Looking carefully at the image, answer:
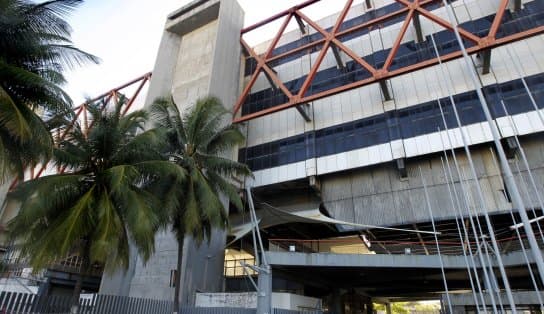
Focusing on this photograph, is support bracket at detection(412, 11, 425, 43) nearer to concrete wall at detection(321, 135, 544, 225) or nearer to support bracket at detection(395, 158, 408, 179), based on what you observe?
concrete wall at detection(321, 135, 544, 225)

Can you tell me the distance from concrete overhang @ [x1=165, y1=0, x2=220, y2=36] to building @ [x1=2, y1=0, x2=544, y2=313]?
183mm

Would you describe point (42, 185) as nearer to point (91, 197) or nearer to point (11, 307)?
point (91, 197)

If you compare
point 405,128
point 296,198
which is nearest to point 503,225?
point 405,128

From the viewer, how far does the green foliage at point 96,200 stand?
1085cm

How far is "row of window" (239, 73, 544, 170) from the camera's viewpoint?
19.4 meters

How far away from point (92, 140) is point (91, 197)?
2584 mm

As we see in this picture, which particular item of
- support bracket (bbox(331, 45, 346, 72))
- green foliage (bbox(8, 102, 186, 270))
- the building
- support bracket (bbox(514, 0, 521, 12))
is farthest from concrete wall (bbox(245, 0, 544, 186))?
green foliage (bbox(8, 102, 186, 270))

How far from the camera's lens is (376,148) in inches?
875

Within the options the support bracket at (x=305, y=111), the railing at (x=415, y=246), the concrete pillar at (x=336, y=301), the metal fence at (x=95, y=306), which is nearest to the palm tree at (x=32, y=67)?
the metal fence at (x=95, y=306)

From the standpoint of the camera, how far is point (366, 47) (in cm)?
2666

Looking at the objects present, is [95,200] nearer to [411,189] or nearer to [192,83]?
[192,83]

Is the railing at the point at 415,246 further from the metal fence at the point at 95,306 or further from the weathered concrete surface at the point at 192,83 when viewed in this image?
the weathered concrete surface at the point at 192,83

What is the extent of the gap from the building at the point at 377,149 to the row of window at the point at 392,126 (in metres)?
0.09

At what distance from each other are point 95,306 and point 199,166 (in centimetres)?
714
